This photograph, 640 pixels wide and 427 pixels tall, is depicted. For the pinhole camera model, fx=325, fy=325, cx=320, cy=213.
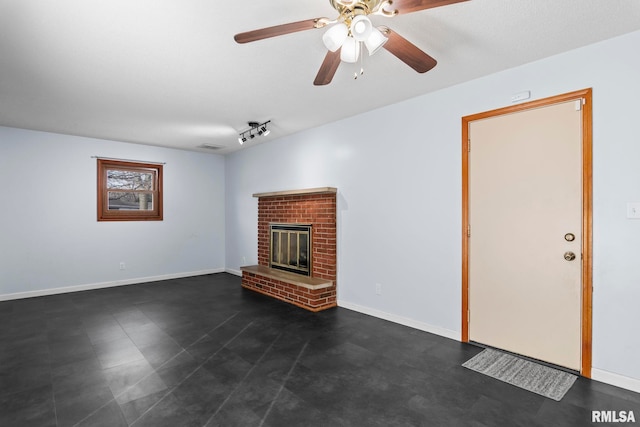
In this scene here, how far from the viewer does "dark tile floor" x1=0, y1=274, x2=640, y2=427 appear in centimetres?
191

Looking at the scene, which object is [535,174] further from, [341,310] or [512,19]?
[341,310]

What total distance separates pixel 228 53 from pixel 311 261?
9.28 ft

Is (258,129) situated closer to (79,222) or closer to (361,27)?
(361,27)

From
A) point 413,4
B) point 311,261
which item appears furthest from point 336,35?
point 311,261

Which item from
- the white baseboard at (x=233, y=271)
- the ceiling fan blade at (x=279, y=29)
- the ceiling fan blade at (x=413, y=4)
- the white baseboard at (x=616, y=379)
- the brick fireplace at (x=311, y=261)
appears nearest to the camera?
the ceiling fan blade at (x=413, y=4)

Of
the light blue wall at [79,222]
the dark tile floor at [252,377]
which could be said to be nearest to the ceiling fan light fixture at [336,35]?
the dark tile floor at [252,377]

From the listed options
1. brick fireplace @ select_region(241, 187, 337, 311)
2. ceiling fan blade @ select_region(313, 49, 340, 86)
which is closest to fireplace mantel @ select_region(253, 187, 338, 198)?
brick fireplace @ select_region(241, 187, 337, 311)

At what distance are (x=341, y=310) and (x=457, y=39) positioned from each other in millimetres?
3046

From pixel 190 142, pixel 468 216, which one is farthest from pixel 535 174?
pixel 190 142

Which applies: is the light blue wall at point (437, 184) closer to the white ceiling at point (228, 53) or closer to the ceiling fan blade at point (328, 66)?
the white ceiling at point (228, 53)

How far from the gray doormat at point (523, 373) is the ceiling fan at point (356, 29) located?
7.45 ft

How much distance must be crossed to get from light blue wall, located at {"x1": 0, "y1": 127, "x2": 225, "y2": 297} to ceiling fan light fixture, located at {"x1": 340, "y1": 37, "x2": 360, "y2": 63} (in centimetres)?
496

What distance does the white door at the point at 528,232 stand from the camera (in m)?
2.45

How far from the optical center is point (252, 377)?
2.36m
